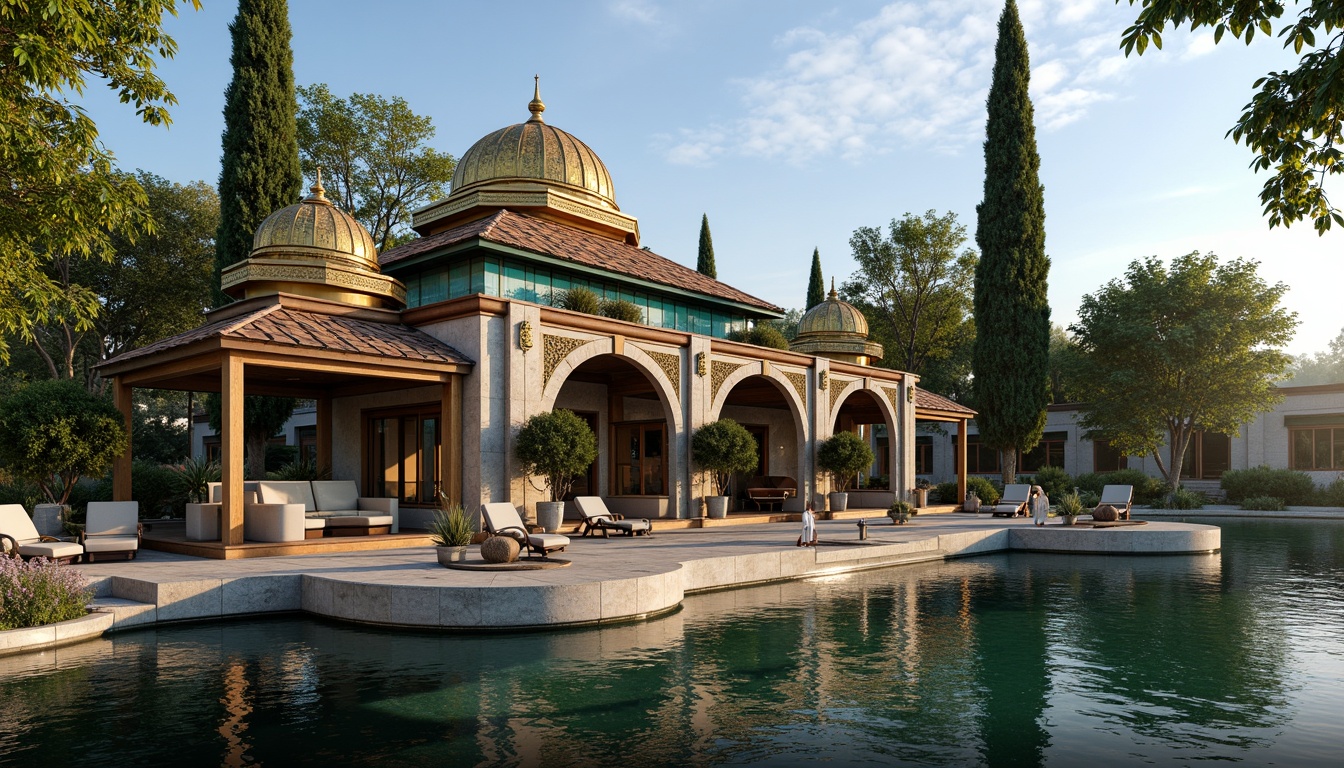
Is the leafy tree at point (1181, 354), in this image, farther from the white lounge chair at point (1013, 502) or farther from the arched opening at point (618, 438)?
the arched opening at point (618, 438)

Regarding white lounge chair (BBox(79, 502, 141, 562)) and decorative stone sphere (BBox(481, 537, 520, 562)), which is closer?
decorative stone sphere (BBox(481, 537, 520, 562))

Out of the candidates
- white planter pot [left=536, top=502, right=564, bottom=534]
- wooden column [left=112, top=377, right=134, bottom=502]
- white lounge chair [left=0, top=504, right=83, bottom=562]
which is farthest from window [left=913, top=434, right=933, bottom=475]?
white lounge chair [left=0, top=504, right=83, bottom=562]

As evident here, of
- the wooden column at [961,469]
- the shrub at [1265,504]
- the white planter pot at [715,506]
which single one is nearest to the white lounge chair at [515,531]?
the white planter pot at [715,506]

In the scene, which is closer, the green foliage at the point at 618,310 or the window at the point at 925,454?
the green foliage at the point at 618,310

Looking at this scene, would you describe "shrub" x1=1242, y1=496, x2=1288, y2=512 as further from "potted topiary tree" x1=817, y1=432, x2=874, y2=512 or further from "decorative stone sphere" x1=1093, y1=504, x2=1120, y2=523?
"potted topiary tree" x1=817, y1=432, x2=874, y2=512

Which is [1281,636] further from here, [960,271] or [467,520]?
[960,271]

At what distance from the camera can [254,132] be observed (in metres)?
24.9

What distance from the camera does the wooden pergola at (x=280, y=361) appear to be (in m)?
14.2

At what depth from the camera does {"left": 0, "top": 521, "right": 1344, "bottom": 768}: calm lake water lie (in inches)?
239

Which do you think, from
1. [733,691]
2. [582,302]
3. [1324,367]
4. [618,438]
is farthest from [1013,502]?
[1324,367]

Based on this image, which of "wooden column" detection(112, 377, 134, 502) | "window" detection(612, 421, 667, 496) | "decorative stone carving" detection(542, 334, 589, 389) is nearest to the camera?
"wooden column" detection(112, 377, 134, 502)

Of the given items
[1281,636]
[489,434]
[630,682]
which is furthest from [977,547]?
[630,682]

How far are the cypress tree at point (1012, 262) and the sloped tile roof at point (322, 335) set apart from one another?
74.2 feet

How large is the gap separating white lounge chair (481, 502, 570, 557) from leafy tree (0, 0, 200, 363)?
20.5ft
